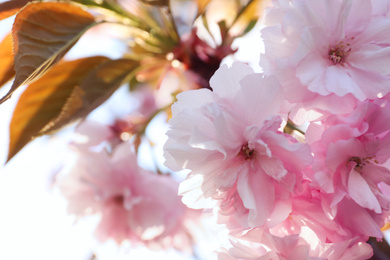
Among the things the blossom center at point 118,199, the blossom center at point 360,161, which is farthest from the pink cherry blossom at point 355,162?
the blossom center at point 118,199

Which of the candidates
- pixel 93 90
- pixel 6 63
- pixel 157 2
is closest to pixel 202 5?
pixel 157 2

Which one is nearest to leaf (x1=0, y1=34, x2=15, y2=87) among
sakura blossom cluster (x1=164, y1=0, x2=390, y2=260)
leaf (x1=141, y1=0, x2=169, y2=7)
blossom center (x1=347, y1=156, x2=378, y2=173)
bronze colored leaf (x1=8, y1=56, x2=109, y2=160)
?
bronze colored leaf (x1=8, y1=56, x2=109, y2=160)

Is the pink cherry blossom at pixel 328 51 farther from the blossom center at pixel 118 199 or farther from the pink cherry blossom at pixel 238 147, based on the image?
the blossom center at pixel 118 199

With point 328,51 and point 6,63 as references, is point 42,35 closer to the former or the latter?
point 6,63

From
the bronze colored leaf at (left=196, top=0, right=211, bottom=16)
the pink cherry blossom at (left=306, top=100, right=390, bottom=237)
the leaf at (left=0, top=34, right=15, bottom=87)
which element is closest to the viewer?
the pink cherry blossom at (left=306, top=100, right=390, bottom=237)

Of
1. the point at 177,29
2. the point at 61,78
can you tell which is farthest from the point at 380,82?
the point at 61,78

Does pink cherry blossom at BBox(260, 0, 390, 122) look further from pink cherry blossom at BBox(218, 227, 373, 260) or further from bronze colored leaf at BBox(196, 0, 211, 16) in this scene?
bronze colored leaf at BBox(196, 0, 211, 16)

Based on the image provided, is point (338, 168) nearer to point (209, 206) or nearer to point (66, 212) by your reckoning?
point (209, 206)
